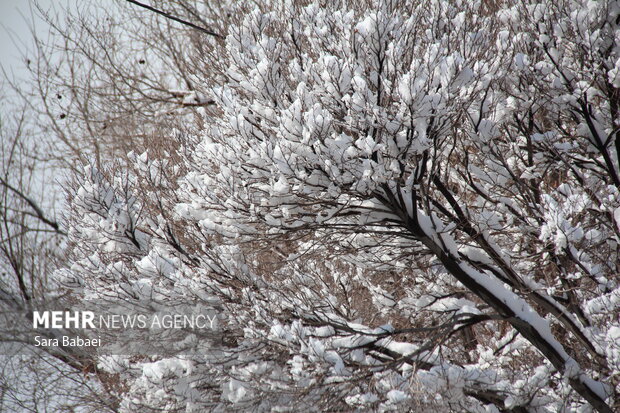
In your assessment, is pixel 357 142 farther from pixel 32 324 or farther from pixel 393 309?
pixel 32 324

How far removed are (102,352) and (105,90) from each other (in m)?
7.16

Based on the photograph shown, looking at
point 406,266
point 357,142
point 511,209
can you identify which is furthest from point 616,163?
point 357,142

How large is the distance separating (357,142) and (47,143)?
353 inches

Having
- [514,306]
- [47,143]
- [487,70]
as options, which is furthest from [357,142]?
[47,143]

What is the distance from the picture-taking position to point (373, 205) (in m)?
5.02

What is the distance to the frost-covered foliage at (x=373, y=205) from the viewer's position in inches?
171

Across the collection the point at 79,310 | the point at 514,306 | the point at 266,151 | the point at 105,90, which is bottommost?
the point at 514,306

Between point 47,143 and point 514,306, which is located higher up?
point 47,143

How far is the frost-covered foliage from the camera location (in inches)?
171

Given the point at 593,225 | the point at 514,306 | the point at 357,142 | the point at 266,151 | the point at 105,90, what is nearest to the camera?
the point at 357,142

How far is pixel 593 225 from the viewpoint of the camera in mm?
5789

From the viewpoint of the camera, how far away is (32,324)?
285 inches

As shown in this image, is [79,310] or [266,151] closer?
[266,151]

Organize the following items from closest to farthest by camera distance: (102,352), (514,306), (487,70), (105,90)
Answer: (487,70)
(514,306)
(102,352)
(105,90)
